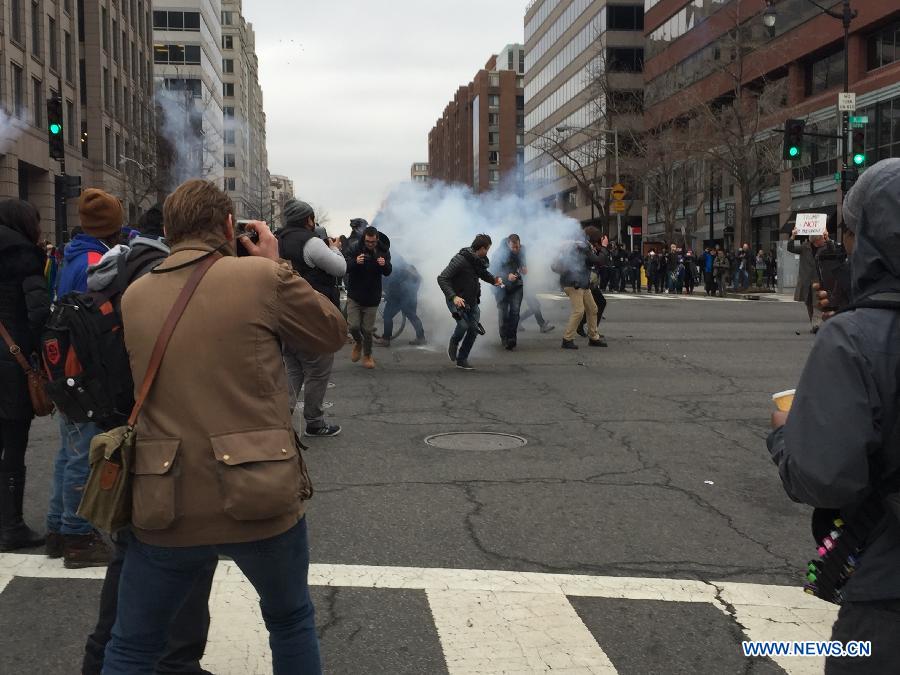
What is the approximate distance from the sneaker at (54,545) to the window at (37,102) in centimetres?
3633

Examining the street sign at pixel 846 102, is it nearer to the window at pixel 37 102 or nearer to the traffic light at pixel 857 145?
the traffic light at pixel 857 145

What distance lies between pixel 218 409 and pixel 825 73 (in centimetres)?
4320

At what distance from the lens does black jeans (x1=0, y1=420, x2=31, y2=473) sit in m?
4.96

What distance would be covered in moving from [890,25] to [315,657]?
129ft

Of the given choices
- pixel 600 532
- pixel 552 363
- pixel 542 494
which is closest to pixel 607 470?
pixel 542 494

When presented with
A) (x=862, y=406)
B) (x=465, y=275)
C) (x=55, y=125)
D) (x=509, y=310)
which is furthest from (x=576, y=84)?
(x=862, y=406)

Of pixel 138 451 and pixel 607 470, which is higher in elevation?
pixel 138 451

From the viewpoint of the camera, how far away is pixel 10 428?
4.96m

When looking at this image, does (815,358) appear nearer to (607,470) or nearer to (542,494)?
(542,494)

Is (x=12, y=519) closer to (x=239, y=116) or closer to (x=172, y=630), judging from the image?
(x=172, y=630)

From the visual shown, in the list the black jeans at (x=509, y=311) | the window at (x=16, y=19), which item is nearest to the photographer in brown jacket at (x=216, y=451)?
the black jeans at (x=509, y=311)

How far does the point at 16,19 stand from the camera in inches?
1368

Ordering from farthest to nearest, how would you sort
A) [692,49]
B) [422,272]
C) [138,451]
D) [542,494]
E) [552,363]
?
[692,49] < [422,272] < [552,363] < [542,494] < [138,451]

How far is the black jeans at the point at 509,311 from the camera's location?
14078mm
